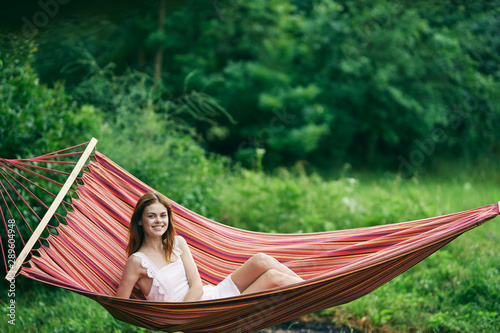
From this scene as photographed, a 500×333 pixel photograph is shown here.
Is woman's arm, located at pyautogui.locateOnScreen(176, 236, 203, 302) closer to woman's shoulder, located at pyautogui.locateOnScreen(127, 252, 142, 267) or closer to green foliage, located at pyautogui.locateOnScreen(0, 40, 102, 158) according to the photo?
woman's shoulder, located at pyautogui.locateOnScreen(127, 252, 142, 267)

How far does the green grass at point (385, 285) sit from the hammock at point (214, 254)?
1.68ft

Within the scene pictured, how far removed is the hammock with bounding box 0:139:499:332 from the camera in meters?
1.80

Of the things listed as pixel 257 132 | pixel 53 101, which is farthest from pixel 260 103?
pixel 53 101

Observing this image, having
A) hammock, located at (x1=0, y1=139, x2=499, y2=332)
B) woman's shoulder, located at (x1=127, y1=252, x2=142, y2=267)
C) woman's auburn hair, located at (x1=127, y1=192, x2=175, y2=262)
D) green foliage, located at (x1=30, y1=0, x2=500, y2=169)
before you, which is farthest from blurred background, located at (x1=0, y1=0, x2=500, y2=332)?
woman's shoulder, located at (x1=127, y1=252, x2=142, y2=267)

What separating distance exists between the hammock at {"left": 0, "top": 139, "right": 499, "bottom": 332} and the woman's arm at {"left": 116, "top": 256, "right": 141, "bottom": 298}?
0.27 feet

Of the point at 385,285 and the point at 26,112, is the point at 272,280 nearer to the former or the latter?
the point at 385,285

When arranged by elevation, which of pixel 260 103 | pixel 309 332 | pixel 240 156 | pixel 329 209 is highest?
pixel 260 103

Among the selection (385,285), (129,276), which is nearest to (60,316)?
(129,276)

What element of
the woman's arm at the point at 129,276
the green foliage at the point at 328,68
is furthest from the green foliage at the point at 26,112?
the green foliage at the point at 328,68

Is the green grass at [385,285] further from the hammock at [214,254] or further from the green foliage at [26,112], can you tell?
the green foliage at [26,112]

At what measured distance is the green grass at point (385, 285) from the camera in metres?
2.61

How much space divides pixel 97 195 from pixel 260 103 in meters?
4.82

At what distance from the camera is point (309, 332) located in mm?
2557

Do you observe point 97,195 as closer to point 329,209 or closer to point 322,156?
point 329,209
